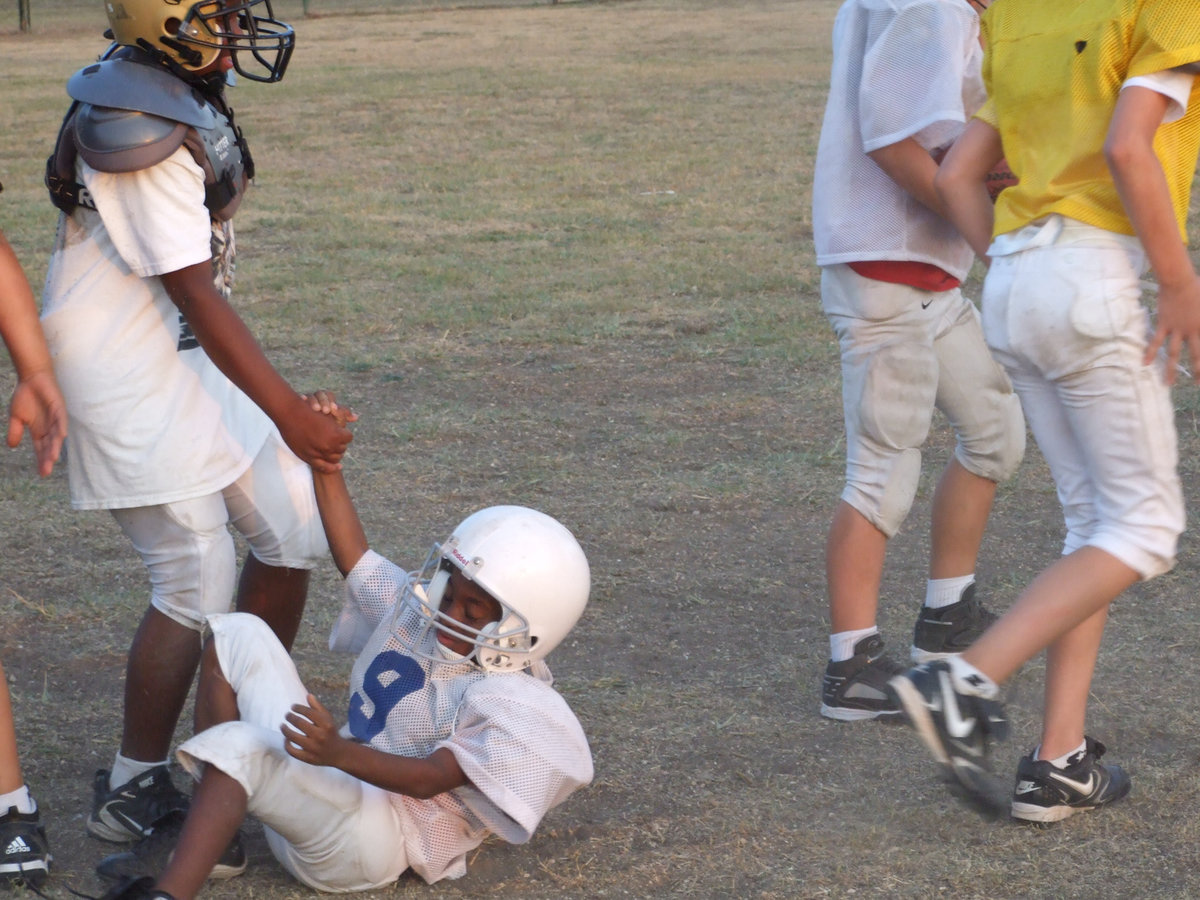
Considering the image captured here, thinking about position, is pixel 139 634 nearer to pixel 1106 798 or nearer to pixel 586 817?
pixel 586 817

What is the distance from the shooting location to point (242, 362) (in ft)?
8.90

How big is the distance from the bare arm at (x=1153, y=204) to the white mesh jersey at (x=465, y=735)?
129cm

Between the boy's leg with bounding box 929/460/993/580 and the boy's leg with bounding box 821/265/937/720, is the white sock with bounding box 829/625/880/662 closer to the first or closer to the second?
the boy's leg with bounding box 821/265/937/720

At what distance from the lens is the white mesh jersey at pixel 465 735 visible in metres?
2.60

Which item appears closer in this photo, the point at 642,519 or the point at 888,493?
the point at 888,493

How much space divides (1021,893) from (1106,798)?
0.39 m

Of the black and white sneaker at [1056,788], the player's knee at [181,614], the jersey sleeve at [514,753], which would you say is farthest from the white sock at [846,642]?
the player's knee at [181,614]

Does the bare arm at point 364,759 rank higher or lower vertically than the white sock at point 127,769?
higher

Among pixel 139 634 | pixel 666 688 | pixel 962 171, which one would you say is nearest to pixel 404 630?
pixel 139 634

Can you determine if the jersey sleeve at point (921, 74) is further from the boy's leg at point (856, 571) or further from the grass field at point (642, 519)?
the grass field at point (642, 519)

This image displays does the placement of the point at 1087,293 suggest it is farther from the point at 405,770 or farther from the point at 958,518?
the point at 405,770

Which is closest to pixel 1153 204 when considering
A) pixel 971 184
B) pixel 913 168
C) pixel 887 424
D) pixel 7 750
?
pixel 971 184

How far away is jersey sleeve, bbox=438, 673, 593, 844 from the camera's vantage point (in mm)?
2578

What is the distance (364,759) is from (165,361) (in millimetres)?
916
